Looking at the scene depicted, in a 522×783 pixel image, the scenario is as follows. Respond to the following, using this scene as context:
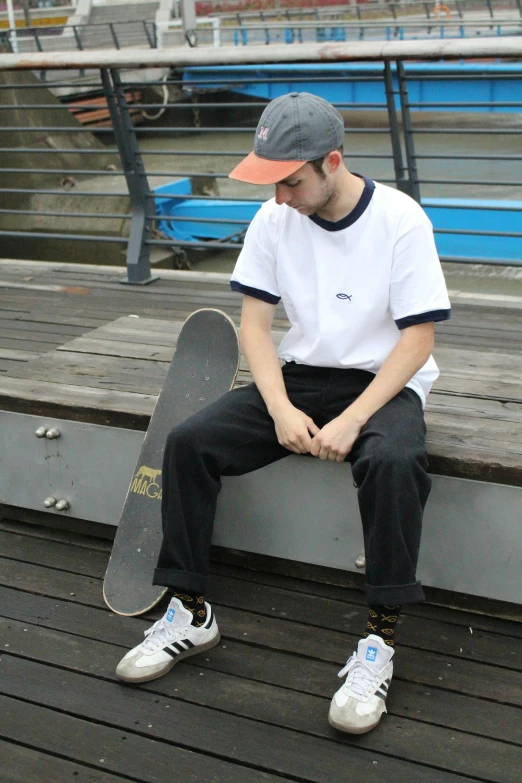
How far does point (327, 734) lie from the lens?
1883 mm

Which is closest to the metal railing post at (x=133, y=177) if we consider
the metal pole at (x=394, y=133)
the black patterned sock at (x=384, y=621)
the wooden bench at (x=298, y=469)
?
the metal pole at (x=394, y=133)

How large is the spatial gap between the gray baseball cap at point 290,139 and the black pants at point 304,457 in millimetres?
506

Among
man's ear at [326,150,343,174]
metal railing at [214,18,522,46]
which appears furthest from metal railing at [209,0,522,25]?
man's ear at [326,150,343,174]

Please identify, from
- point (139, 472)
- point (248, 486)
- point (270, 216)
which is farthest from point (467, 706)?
point (270, 216)

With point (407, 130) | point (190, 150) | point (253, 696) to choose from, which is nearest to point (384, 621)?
point (253, 696)

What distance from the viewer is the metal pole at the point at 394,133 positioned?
3.83 metres

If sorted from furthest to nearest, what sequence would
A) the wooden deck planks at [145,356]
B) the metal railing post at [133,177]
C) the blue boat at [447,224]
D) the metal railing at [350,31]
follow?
1. the metal railing at [350,31]
2. the blue boat at [447,224]
3. the metal railing post at [133,177]
4. the wooden deck planks at [145,356]

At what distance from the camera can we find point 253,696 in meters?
2.01

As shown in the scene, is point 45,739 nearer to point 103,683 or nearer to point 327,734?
point 103,683

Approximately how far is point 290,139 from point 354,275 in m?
0.34

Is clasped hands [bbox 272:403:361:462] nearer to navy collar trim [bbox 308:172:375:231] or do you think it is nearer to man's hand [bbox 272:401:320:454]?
man's hand [bbox 272:401:320:454]

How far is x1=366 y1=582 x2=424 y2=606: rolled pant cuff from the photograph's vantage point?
1.88 metres

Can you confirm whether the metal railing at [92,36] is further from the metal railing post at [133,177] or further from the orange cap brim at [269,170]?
the orange cap brim at [269,170]

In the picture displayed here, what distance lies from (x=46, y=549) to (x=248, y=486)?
28.0 inches
